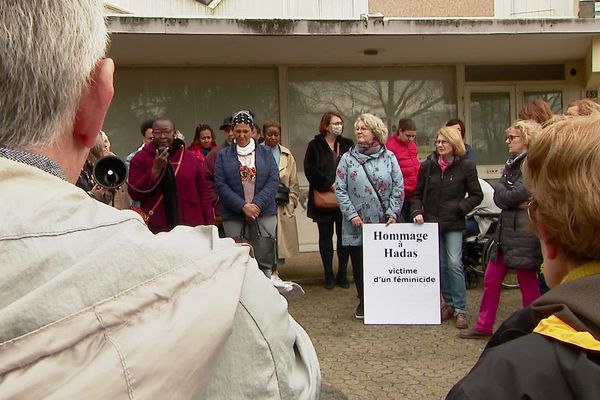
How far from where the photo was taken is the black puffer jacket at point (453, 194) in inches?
239

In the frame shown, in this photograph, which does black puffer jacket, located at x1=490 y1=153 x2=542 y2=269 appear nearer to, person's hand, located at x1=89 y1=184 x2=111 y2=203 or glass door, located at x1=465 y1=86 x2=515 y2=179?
person's hand, located at x1=89 y1=184 x2=111 y2=203

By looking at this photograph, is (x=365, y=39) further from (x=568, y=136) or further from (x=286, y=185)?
(x=568, y=136)

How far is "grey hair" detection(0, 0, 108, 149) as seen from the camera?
878mm

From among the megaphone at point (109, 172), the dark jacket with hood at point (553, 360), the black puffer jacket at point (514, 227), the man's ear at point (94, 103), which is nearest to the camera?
the man's ear at point (94, 103)

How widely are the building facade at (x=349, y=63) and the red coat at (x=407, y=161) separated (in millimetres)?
1555

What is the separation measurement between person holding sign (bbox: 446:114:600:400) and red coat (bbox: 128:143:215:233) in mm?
4615

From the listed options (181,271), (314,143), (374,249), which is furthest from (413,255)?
(181,271)

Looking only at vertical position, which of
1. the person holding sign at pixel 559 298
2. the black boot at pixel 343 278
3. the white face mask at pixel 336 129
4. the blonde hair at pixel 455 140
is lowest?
the black boot at pixel 343 278

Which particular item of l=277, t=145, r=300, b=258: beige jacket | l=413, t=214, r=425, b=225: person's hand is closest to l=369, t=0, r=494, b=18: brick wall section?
l=277, t=145, r=300, b=258: beige jacket

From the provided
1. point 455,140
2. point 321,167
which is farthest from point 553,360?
point 321,167

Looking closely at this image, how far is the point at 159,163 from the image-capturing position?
5703 mm

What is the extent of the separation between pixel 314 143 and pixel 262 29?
154 centimetres

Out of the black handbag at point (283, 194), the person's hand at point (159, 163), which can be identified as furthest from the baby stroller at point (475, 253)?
the person's hand at point (159, 163)

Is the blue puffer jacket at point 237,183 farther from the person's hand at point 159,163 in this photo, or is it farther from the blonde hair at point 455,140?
the blonde hair at point 455,140
